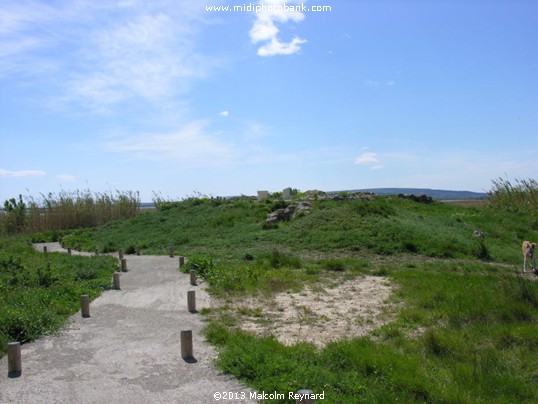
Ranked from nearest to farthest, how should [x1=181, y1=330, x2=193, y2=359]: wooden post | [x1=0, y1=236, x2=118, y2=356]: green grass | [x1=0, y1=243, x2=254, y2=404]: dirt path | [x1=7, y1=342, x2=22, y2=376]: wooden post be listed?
[x1=0, y1=243, x2=254, y2=404]: dirt path
[x1=7, y1=342, x2=22, y2=376]: wooden post
[x1=181, y1=330, x2=193, y2=359]: wooden post
[x1=0, y1=236, x2=118, y2=356]: green grass

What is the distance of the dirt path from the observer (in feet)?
17.7

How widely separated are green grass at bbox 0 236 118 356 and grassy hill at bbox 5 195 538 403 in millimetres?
2619

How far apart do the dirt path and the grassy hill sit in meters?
0.43

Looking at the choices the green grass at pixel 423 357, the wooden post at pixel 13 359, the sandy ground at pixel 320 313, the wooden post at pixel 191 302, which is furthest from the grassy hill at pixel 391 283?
the wooden post at pixel 13 359

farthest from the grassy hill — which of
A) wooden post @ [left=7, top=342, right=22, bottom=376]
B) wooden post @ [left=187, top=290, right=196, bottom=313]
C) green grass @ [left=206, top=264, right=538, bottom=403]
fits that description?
wooden post @ [left=7, top=342, right=22, bottom=376]

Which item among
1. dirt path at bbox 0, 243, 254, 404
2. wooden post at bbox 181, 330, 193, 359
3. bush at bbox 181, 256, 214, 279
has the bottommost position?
dirt path at bbox 0, 243, 254, 404

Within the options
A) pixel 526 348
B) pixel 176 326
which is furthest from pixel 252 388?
pixel 526 348

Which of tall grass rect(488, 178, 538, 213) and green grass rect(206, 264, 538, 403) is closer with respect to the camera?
green grass rect(206, 264, 538, 403)

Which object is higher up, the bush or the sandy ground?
the bush

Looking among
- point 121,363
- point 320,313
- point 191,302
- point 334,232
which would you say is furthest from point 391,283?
point 121,363

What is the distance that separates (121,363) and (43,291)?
4258 millimetres


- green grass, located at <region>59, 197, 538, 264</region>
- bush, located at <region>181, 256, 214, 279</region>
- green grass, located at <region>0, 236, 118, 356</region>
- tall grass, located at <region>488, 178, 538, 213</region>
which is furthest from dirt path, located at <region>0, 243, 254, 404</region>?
tall grass, located at <region>488, 178, 538, 213</region>

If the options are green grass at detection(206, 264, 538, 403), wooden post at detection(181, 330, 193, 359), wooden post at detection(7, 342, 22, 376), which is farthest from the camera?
wooden post at detection(181, 330, 193, 359)

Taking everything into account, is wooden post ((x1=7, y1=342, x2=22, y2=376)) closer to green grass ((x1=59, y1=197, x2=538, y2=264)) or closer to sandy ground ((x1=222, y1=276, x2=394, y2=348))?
sandy ground ((x1=222, y1=276, x2=394, y2=348))
